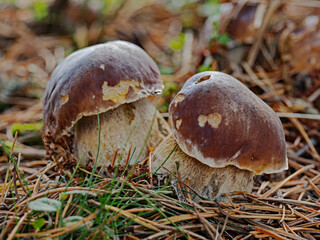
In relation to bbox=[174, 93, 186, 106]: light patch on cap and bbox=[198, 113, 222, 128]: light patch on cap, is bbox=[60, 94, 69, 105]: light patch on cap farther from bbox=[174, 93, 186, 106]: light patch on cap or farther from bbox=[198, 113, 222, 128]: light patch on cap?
bbox=[198, 113, 222, 128]: light patch on cap

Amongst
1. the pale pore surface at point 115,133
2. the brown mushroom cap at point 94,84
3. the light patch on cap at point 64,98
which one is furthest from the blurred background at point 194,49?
the light patch on cap at point 64,98

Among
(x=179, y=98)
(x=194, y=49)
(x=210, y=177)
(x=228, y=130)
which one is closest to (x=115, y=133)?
(x=179, y=98)

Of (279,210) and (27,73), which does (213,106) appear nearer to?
(279,210)

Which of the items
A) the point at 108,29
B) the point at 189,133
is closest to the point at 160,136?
the point at 189,133

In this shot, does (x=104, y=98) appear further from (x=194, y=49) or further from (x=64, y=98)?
(x=194, y=49)

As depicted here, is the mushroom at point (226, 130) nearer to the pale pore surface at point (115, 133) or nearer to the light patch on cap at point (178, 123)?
the light patch on cap at point (178, 123)

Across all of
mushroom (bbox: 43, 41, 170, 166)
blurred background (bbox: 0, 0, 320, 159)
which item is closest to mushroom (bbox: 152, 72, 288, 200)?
mushroom (bbox: 43, 41, 170, 166)

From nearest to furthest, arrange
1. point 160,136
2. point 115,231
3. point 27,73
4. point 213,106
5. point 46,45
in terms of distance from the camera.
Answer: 1. point 115,231
2. point 213,106
3. point 160,136
4. point 27,73
5. point 46,45
